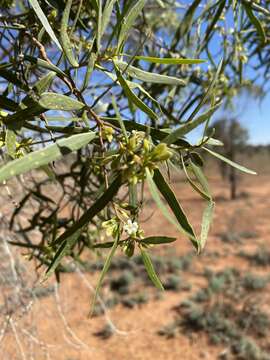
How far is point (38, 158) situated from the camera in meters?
0.41

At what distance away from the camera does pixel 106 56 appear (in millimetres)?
607

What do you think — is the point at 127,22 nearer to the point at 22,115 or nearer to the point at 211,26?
the point at 22,115

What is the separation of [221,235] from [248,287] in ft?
11.0

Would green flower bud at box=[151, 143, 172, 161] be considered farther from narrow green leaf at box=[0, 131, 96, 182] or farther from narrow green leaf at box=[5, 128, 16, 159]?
narrow green leaf at box=[5, 128, 16, 159]

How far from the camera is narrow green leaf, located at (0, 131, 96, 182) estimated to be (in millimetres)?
388

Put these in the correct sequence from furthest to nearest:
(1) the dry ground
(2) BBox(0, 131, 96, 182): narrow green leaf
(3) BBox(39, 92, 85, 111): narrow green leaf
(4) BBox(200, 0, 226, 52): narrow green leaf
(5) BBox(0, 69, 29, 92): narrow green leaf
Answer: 1. (1) the dry ground
2. (4) BBox(200, 0, 226, 52): narrow green leaf
3. (5) BBox(0, 69, 29, 92): narrow green leaf
4. (3) BBox(39, 92, 85, 111): narrow green leaf
5. (2) BBox(0, 131, 96, 182): narrow green leaf

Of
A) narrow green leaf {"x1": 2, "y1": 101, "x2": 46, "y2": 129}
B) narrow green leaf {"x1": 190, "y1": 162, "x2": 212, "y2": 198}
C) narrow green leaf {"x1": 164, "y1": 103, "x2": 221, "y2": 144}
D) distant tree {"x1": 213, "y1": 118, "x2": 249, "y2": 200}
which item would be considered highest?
distant tree {"x1": 213, "y1": 118, "x2": 249, "y2": 200}

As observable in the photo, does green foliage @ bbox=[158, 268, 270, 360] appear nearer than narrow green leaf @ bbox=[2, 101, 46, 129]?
No

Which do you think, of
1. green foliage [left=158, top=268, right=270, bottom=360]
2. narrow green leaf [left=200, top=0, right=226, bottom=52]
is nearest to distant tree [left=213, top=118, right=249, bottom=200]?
green foliage [left=158, top=268, right=270, bottom=360]

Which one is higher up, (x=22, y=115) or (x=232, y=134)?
(x=232, y=134)

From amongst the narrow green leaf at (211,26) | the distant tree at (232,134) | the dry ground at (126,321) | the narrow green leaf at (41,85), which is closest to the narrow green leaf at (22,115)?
the narrow green leaf at (41,85)

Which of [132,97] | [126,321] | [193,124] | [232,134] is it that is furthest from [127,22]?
[232,134]

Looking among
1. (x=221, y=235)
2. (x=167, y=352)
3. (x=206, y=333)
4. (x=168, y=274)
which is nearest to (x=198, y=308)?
(x=206, y=333)

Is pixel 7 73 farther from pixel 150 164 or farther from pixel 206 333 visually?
pixel 206 333
